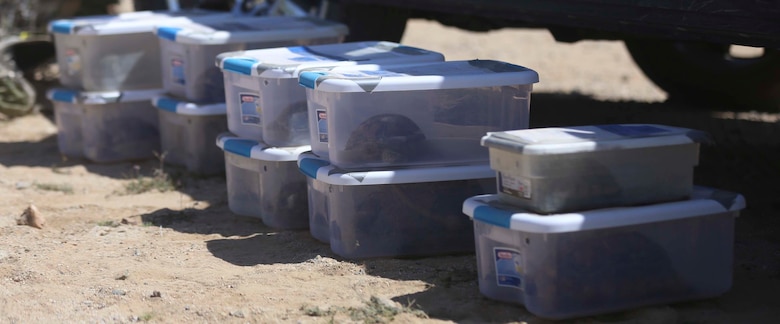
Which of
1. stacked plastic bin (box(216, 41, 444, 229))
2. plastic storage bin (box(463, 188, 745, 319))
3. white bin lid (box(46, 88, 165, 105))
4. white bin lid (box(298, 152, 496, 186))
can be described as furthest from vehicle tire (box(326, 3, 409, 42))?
plastic storage bin (box(463, 188, 745, 319))

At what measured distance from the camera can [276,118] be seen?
471 cm

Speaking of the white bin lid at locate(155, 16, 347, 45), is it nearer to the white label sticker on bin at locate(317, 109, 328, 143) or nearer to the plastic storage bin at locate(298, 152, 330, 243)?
the plastic storage bin at locate(298, 152, 330, 243)

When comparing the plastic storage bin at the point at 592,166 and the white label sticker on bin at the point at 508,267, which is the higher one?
the plastic storage bin at the point at 592,166

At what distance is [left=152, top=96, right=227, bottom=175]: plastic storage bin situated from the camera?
5684 millimetres

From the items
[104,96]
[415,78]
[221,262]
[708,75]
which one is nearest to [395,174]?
[415,78]

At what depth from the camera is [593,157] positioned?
3527 mm

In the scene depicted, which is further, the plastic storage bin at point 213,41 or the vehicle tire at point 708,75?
the vehicle tire at point 708,75

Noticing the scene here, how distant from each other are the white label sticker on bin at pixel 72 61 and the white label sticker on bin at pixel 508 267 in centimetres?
336

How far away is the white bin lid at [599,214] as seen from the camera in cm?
345

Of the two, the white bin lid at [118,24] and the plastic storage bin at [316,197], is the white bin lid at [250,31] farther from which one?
the plastic storage bin at [316,197]

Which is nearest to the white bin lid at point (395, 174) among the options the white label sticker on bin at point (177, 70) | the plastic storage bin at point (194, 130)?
the plastic storage bin at point (194, 130)

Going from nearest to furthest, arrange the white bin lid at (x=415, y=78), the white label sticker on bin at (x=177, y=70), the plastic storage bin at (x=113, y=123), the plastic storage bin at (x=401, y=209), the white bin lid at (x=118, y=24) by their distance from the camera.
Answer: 1. the white bin lid at (x=415, y=78)
2. the plastic storage bin at (x=401, y=209)
3. the white label sticker on bin at (x=177, y=70)
4. the white bin lid at (x=118, y=24)
5. the plastic storage bin at (x=113, y=123)

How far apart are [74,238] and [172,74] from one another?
54.8 inches

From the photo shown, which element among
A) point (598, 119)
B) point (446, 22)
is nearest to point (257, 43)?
point (446, 22)
